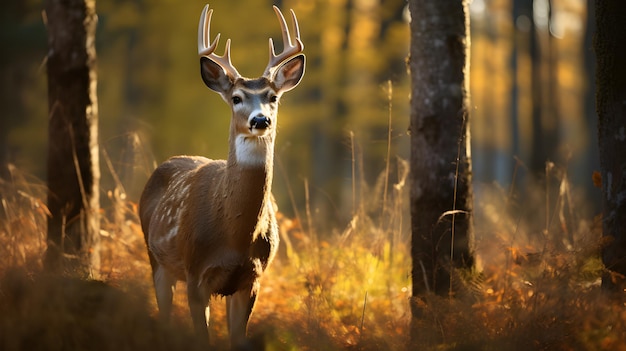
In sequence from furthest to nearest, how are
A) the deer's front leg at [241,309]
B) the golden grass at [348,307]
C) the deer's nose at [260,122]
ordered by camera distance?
the deer's front leg at [241,309] → the deer's nose at [260,122] → the golden grass at [348,307]

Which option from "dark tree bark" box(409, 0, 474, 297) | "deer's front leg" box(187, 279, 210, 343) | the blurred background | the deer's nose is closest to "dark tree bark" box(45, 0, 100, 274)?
"deer's front leg" box(187, 279, 210, 343)

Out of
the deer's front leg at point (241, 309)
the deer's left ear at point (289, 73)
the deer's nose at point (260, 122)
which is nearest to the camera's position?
the deer's nose at point (260, 122)

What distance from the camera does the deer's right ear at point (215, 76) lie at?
6.34m

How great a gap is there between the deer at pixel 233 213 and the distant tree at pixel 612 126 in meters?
2.45

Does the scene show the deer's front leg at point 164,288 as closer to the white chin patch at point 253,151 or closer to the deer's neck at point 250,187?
the deer's neck at point 250,187

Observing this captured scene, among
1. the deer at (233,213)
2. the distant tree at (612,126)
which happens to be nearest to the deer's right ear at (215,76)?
the deer at (233,213)

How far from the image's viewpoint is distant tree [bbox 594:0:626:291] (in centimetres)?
590

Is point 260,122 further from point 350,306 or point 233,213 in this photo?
point 350,306

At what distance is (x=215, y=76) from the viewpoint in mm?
6480

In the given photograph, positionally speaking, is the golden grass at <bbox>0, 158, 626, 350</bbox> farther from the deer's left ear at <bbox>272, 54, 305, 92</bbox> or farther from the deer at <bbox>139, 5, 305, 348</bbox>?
the deer's left ear at <bbox>272, 54, 305, 92</bbox>

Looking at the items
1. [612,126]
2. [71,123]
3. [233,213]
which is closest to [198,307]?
[233,213]

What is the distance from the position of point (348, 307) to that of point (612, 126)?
8.61 ft

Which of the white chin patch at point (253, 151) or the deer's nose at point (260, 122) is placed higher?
the deer's nose at point (260, 122)

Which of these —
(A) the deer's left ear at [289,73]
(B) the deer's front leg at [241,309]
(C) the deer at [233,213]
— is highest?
(A) the deer's left ear at [289,73]
